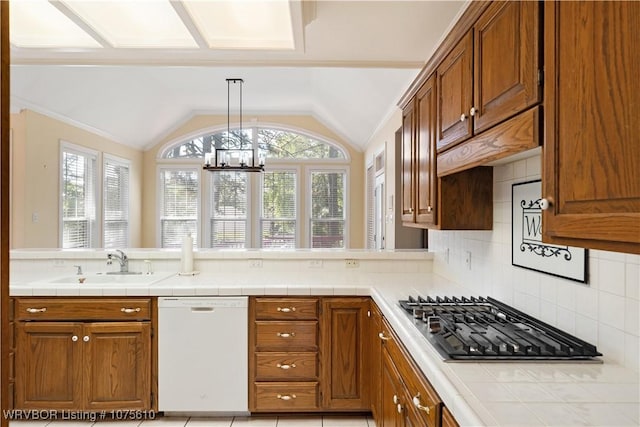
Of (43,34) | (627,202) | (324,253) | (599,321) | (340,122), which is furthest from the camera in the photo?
(340,122)

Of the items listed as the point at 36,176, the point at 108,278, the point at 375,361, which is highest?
the point at 36,176

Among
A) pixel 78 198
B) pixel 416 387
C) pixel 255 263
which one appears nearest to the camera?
pixel 416 387

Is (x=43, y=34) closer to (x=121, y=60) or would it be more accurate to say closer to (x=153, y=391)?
(x=121, y=60)

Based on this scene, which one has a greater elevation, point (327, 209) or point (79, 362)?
point (327, 209)

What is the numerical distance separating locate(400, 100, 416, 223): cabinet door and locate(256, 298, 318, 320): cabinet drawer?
852 mm

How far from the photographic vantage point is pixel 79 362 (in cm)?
246

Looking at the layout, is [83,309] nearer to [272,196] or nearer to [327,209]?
[272,196]

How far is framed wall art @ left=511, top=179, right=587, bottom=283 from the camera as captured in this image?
1.48 m

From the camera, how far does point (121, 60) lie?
105 inches

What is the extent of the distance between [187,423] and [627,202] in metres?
2.66

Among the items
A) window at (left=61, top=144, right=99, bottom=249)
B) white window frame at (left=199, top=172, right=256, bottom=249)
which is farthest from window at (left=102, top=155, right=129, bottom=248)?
white window frame at (left=199, top=172, right=256, bottom=249)

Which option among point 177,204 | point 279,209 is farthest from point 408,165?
point 177,204

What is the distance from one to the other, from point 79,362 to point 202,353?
76 centimetres

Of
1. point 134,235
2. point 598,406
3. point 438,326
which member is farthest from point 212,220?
point 598,406
